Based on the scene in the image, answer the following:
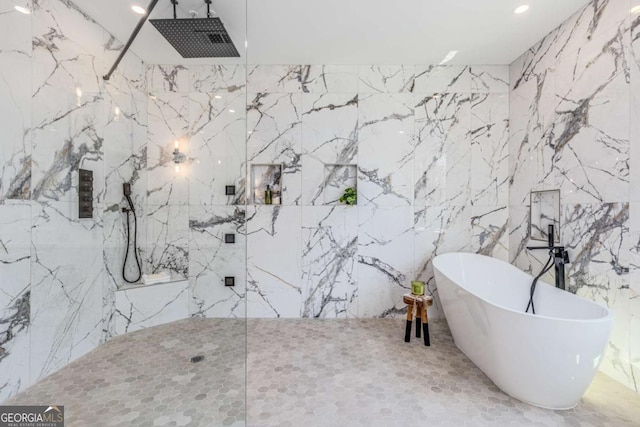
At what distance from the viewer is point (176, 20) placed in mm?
2006

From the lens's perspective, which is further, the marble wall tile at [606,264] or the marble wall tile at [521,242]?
the marble wall tile at [521,242]

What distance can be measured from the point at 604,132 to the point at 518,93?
1038 mm

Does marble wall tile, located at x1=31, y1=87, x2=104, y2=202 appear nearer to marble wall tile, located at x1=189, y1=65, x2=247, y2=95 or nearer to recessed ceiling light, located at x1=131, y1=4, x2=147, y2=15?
recessed ceiling light, located at x1=131, y1=4, x2=147, y2=15

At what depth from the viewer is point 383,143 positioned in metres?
2.91

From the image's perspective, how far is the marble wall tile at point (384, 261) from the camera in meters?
2.92

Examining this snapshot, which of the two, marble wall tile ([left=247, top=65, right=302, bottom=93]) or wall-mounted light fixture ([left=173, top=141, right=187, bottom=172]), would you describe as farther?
marble wall tile ([left=247, top=65, right=302, bottom=93])

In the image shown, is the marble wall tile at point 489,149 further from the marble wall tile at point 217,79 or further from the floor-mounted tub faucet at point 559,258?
the marble wall tile at point 217,79

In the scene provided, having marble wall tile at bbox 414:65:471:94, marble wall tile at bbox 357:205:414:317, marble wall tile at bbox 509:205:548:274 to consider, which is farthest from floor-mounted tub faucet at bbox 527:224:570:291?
marble wall tile at bbox 414:65:471:94

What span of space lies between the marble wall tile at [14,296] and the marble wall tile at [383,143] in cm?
257

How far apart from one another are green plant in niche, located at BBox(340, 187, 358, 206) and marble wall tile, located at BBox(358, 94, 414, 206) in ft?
0.29

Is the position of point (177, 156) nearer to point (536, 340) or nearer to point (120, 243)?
point (120, 243)

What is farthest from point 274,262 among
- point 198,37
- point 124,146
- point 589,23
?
point 589,23

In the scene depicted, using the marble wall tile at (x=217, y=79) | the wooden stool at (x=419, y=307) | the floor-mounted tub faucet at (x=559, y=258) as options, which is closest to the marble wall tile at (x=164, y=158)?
the marble wall tile at (x=217, y=79)

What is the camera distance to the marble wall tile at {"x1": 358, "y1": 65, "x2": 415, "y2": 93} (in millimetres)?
2895
